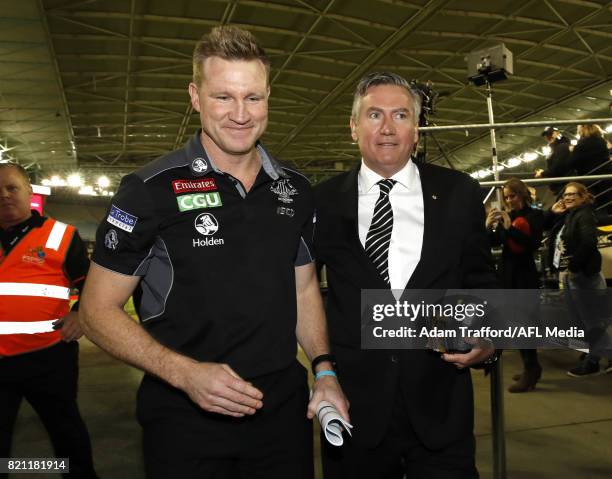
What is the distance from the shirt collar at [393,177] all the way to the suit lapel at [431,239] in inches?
2.6

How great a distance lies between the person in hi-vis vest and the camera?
2.76 m

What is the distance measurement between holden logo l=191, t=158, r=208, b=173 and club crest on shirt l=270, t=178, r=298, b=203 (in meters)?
0.23

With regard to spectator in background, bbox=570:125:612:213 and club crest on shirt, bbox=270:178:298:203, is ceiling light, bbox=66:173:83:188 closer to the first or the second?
spectator in background, bbox=570:125:612:213

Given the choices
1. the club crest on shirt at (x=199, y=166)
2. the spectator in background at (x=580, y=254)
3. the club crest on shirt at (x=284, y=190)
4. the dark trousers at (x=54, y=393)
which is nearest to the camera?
the club crest on shirt at (x=199, y=166)

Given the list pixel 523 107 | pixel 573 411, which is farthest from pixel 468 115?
pixel 573 411

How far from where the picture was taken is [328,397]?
1.62 meters

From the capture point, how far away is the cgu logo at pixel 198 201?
152 centimetres

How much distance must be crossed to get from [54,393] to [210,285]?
184cm

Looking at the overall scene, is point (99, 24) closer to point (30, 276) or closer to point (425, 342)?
point (30, 276)

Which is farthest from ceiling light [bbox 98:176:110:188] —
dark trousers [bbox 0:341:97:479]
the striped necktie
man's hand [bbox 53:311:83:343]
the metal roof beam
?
the striped necktie

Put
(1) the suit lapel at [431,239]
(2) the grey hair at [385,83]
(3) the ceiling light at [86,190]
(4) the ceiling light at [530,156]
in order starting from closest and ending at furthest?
1. (1) the suit lapel at [431,239]
2. (2) the grey hair at [385,83]
3. (4) the ceiling light at [530,156]
4. (3) the ceiling light at [86,190]

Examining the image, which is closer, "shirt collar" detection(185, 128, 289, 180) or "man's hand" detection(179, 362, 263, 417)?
"man's hand" detection(179, 362, 263, 417)

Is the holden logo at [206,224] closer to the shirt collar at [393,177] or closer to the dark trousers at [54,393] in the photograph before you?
the shirt collar at [393,177]

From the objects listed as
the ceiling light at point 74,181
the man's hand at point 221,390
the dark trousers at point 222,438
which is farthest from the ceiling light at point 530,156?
Answer: the man's hand at point 221,390
